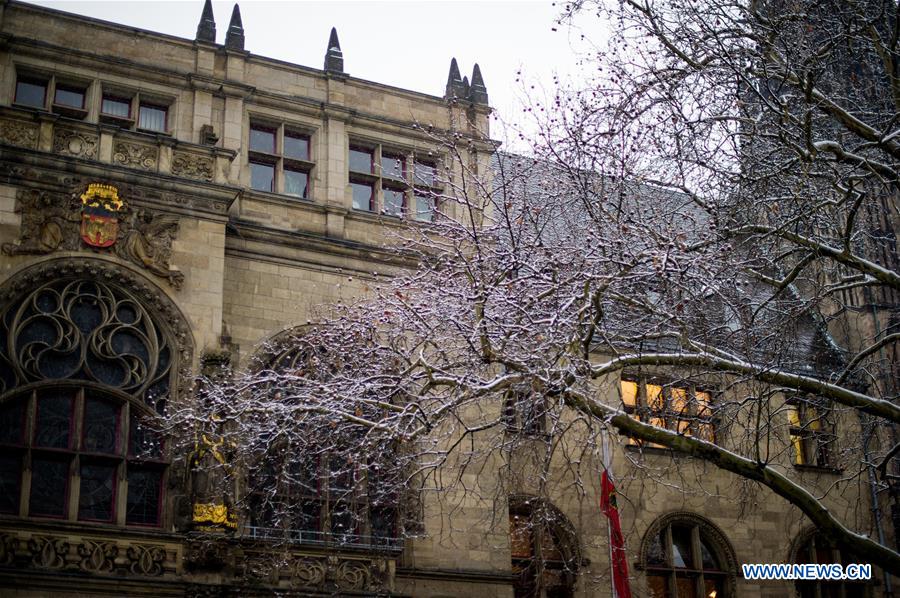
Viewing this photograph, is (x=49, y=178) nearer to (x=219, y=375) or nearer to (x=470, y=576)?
(x=219, y=375)

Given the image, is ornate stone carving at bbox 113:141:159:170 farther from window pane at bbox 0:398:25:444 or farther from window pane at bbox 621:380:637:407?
window pane at bbox 621:380:637:407

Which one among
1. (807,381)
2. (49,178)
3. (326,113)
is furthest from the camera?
(326,113)

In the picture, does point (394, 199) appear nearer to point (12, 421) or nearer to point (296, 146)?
point (296, 146)

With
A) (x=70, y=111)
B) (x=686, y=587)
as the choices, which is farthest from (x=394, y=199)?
(x=686, y=587)

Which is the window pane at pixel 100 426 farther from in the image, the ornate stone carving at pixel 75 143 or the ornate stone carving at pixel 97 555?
the ornate stone carving at pixel 75 143

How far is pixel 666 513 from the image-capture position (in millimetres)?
28844

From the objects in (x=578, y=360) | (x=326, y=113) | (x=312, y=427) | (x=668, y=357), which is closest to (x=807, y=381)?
(x=668, y=357)

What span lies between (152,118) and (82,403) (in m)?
7.26

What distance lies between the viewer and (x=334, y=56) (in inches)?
1112

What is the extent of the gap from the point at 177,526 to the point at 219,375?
2.86 metres

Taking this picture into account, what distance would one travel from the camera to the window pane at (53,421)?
20922 mm

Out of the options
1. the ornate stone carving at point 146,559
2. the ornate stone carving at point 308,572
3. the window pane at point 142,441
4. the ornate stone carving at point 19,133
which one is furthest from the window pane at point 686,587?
the ornate stone carving at point 19,133

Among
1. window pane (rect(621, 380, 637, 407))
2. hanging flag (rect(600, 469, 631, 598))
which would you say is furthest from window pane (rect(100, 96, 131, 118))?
window pane (rect(621, 380, 637, 407))

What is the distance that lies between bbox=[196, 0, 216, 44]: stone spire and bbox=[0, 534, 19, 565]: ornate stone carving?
40.0ft
